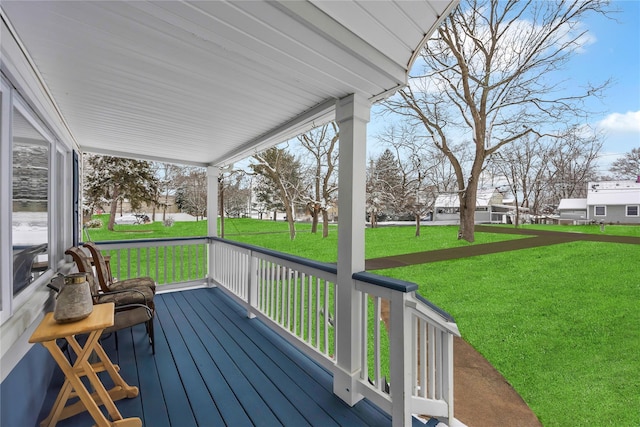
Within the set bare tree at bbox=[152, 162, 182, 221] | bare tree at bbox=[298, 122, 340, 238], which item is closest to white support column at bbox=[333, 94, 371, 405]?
bare tree at bbox=[298, 122, 340, 238]

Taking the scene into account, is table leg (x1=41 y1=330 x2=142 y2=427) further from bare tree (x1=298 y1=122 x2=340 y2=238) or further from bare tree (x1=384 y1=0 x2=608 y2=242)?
bare tree (x1=298 y1=122 x2=340 y2=238)

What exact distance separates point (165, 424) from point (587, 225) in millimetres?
8512

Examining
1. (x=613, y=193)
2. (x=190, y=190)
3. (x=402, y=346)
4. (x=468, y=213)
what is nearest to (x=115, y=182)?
(x=190, y=190)

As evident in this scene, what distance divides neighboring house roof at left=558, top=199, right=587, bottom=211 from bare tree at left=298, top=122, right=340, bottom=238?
20.4 feet

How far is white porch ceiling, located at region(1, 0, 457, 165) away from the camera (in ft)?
3.97

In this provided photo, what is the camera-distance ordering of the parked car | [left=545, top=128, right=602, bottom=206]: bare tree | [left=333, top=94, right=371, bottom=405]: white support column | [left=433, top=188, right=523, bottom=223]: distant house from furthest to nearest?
the parked car, [left=433, top=188, right=523, bottom=223]: distant house, [left=545, top=128, right=602, bottom=206]: bare tree, [left=333, top=94, right=371, bottom=405]: white support column

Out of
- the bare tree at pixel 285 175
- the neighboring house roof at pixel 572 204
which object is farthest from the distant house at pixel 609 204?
the bare tree at pixel 285 175

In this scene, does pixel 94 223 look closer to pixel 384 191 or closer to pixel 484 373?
pixel 384 191

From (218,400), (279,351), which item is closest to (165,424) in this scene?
(218,400)

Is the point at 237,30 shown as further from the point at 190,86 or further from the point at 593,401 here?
the point at 593,401

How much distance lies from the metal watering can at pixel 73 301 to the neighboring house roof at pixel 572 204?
8542 mm

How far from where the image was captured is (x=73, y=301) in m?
1.47

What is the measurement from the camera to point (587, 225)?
6.16 metres

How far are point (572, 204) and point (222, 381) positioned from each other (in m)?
8.07
